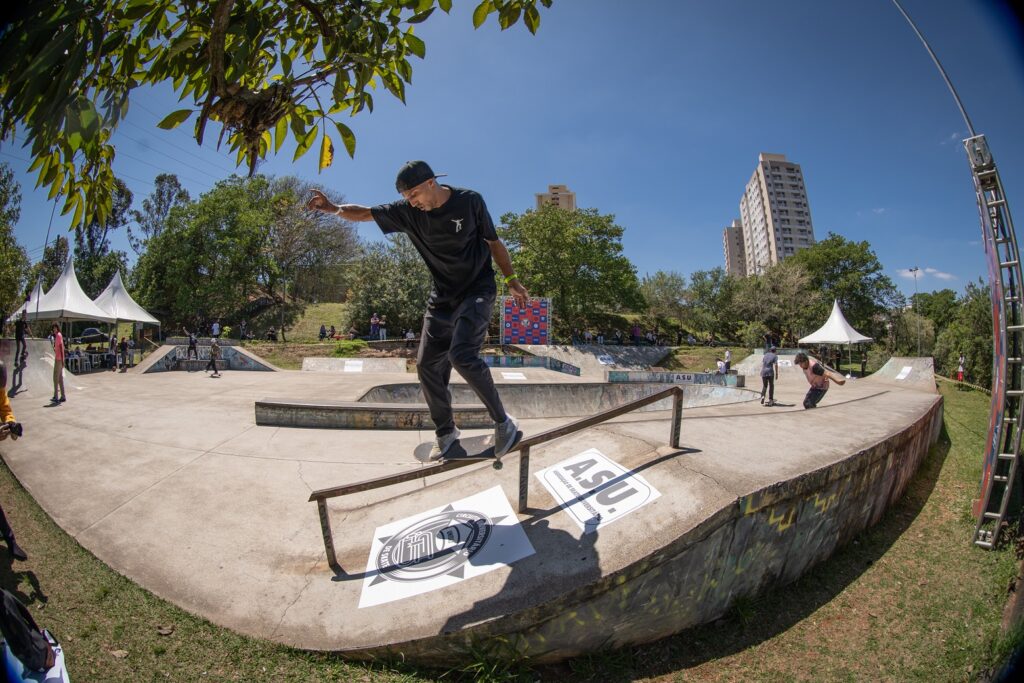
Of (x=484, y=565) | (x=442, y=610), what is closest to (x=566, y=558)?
(x=484, y=565)

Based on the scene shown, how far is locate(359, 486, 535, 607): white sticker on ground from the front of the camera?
2.59 metres

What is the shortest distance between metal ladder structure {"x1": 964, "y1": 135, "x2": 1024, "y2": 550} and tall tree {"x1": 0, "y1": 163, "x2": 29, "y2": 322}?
472 centimetres

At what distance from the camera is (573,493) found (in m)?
3.17

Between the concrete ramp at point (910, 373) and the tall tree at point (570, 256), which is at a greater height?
the tall tree at point (570, 256)

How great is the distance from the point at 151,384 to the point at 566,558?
519 inches

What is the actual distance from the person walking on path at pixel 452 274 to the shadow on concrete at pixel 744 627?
1.34 m

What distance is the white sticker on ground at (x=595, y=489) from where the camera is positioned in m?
2.83

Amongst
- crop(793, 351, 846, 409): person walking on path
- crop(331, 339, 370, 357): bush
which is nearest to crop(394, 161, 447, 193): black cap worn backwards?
crop(793, 351, 846, 409): person walking on path

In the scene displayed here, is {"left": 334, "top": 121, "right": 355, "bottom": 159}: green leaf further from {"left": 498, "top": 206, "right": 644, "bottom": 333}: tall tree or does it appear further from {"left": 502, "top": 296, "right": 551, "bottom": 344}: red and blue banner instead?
{"left": 498, "top": 206, "right": 644, "bottom": 333}: tall tree

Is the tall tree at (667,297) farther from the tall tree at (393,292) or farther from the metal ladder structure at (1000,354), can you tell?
the metal ladder structure at (1000,354)

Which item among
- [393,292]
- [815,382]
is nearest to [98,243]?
[815,382]

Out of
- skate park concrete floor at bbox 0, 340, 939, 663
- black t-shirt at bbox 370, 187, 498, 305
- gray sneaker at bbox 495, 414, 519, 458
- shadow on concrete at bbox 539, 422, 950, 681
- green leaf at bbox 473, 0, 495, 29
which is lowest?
shadow on concrete at bbox 539, 422, 950, 681

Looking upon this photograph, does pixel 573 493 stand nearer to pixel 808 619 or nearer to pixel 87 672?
pixel 808 619

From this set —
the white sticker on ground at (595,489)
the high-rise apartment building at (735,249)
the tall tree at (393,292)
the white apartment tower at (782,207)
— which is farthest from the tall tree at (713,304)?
the high-rise apartment building at (735,249)
